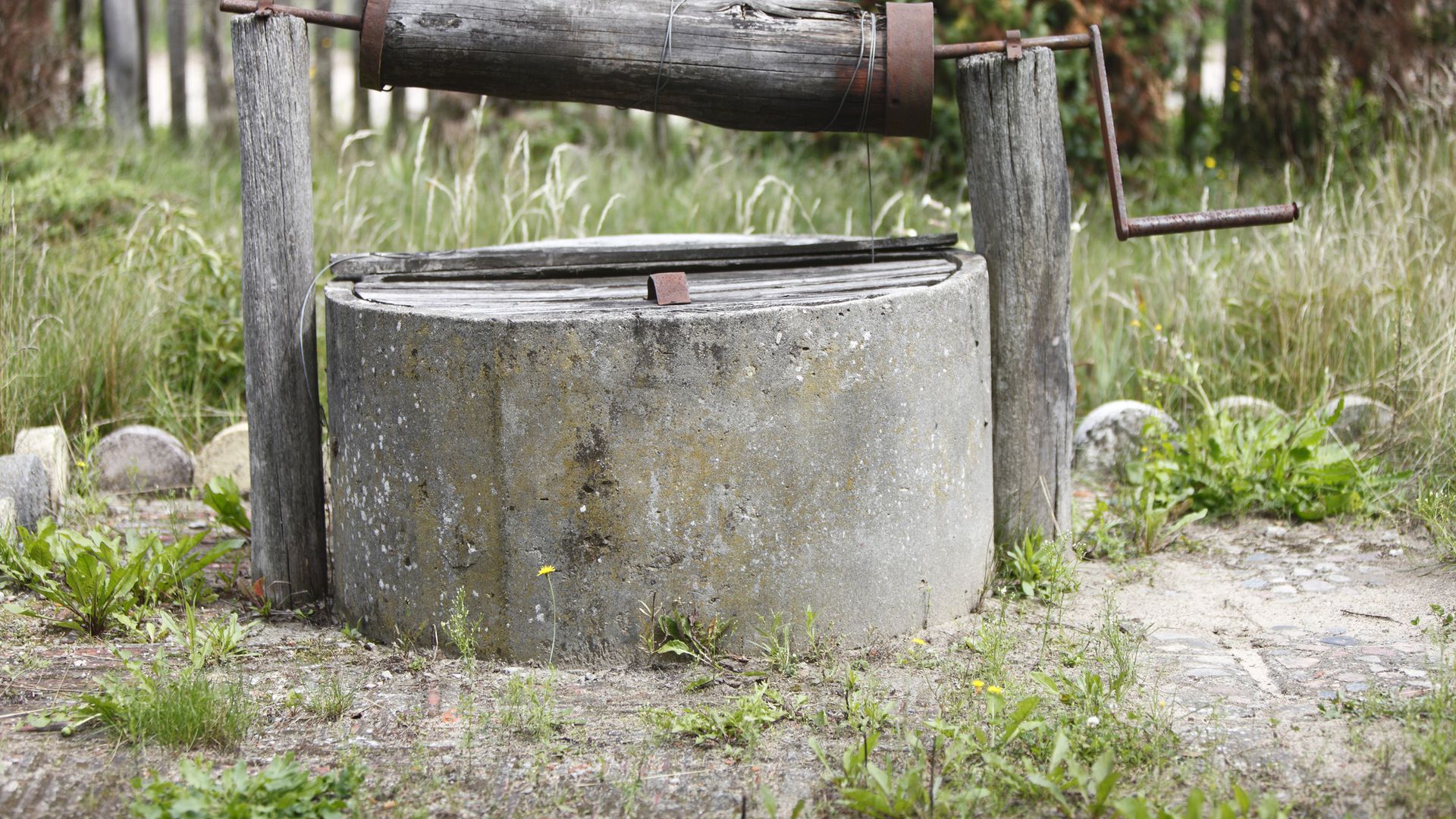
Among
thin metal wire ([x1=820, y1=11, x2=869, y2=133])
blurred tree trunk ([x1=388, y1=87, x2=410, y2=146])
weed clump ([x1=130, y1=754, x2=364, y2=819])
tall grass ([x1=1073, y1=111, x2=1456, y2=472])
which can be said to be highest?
blurred tree trunk ([x1=388, y1=87, x2=410, y2=146])

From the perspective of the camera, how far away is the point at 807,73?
3160 mm

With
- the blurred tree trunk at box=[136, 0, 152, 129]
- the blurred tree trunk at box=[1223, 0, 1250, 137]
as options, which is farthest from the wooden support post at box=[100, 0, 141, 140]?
the blurred tree trunk at box=[1223, 0, 1250, 137]

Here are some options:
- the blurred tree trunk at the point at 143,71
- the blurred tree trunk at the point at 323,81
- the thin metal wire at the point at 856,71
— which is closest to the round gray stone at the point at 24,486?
the thin metal wire at the point at 856,71

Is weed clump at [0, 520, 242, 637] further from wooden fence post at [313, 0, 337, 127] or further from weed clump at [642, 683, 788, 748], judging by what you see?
wooden fence post at [313, 0, 337, 127]

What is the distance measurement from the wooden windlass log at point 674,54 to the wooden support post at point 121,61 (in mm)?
4740

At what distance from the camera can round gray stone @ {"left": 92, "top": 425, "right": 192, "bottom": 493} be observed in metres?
4.29

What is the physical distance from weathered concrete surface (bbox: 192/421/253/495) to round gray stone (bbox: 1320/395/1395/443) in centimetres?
362

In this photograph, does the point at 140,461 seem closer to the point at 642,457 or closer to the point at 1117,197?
the point at 642,457

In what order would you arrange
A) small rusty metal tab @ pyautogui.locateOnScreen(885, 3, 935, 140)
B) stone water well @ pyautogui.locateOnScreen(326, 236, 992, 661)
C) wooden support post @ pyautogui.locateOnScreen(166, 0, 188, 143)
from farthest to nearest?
wooden support post @ pyautogui.locateOnScreen(166, 0, 188, 143) → small rusty metal tab @ pyautogui.locateOnScreen(885, 3, 935, 140) → stone water well @ pyautogui.locateOnScreen(326, 236, 992, 661)

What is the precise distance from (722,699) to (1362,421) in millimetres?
2741

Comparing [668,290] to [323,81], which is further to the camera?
[323,81]

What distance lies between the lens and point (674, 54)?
312cm

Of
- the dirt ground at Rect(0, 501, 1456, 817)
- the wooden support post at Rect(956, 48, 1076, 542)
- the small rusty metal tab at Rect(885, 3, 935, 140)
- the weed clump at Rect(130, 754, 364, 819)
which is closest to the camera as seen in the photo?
the weed clump at Rect(130, 754, 364, 819)

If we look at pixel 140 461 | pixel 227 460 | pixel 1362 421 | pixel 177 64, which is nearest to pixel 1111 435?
pixel 1362 421
